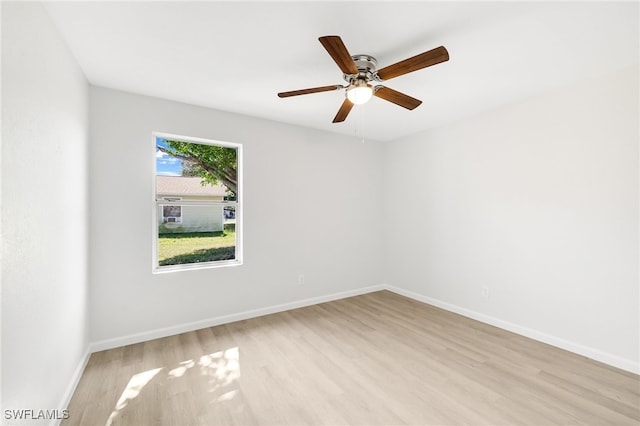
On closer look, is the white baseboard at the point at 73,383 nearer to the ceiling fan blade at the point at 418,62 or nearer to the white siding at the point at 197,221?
the white siding at the point at 197,221

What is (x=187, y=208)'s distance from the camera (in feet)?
10.2

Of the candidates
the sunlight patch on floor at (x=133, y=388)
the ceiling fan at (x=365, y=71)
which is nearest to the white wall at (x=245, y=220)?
the sunlight patch on floor at (x=133, y=388)

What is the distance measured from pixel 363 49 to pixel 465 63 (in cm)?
87

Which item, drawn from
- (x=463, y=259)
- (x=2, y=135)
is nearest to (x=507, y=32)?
(x=463, y=259)

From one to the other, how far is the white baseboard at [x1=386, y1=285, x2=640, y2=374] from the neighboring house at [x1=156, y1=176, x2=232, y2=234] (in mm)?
3131

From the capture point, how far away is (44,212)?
1559 mm

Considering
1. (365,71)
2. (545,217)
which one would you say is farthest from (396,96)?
(545,217)

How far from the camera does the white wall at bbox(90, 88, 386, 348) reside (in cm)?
267

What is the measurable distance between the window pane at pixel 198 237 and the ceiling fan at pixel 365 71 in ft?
5.74

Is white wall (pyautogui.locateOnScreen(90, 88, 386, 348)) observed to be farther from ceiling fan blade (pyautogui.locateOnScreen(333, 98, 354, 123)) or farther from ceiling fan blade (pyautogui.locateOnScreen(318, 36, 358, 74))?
ceiling fan blade (pyautogui.locateOnScreen(318, 36, 358, 74))

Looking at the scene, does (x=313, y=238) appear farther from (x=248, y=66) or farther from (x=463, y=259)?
(x=248, y=66)

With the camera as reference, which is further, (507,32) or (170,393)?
(170,393)

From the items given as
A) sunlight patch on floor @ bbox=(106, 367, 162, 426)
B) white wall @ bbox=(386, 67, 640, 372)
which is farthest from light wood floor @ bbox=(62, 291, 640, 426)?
white wall @ bbox=(386, 67, 640, 372)

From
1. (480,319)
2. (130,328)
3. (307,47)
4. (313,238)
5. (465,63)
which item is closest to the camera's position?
(307,47)
